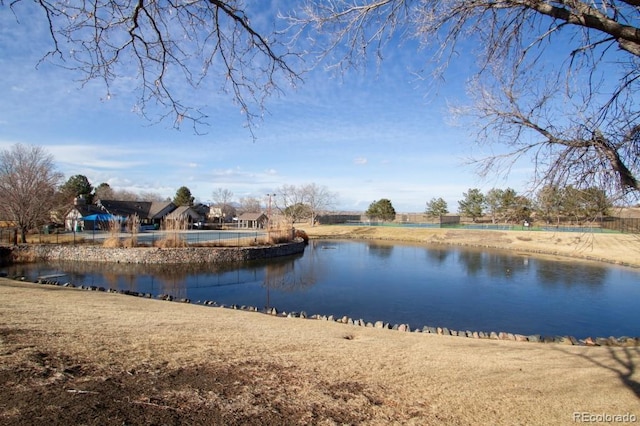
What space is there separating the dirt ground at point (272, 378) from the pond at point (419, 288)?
5568 millimetres

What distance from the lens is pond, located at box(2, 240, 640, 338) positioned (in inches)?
496

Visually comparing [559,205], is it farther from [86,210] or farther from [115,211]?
[115,211]

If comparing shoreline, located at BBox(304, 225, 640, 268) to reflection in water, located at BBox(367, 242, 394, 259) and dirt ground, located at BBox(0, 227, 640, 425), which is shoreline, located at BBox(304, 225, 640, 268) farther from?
dirt ground, located at BBox(0, 227, 640, 425)

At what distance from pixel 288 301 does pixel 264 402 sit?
11267mm

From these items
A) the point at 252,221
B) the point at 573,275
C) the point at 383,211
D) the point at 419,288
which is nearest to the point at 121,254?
the point at 419,288

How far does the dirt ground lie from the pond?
557 cm

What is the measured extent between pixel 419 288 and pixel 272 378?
1467 cm

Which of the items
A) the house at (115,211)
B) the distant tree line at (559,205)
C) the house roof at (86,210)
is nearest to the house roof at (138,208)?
the house at (115,211)

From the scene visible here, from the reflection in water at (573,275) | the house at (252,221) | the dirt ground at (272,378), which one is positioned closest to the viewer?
the dirt ground at (272,378)

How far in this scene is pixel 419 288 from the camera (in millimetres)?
17891

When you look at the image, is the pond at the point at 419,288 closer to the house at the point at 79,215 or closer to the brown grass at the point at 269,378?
the brown grass at the point at 269,378

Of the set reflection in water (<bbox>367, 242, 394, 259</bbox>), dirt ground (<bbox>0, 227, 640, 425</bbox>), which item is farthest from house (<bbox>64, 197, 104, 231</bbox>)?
dirt ground (<bbox>0, 227, 640, 425</bbox>)

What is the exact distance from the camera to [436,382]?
479 cm

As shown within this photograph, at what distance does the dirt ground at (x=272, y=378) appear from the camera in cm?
329
